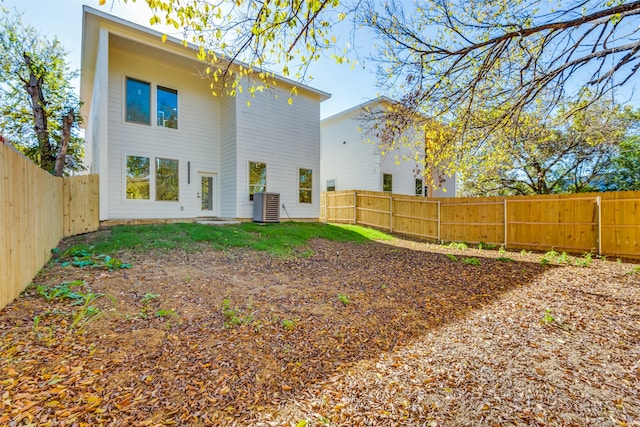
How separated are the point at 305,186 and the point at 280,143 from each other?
2032 mm

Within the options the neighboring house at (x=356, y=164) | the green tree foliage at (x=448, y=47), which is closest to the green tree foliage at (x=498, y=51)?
the green tree foliage at (x=448, y=47)

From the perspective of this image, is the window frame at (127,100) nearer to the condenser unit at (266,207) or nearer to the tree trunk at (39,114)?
the tree trunk at (39,114)

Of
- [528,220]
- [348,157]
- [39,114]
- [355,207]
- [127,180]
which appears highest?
[348,157]

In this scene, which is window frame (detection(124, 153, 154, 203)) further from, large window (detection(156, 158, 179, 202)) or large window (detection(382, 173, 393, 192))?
large window (detection(382, 173, 393, 192))

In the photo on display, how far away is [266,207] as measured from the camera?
10.3 metres

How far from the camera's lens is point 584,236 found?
25.6ft

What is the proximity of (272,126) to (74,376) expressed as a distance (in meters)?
10.0

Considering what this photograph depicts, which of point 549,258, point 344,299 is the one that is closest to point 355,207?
point 549,258

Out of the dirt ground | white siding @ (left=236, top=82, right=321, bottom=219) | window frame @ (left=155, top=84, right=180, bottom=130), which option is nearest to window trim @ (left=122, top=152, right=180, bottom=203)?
Result: window frame @ (left=155, top=84, right=180, bottom=130)

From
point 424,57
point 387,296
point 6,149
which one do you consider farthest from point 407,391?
point 424,57

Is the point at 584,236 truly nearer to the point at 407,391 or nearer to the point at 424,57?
the point at 424,57

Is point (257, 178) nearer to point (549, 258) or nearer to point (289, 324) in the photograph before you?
point (289, 324)

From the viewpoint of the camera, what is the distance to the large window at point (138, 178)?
347 inches

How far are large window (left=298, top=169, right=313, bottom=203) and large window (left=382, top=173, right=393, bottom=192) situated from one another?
14.4ft
